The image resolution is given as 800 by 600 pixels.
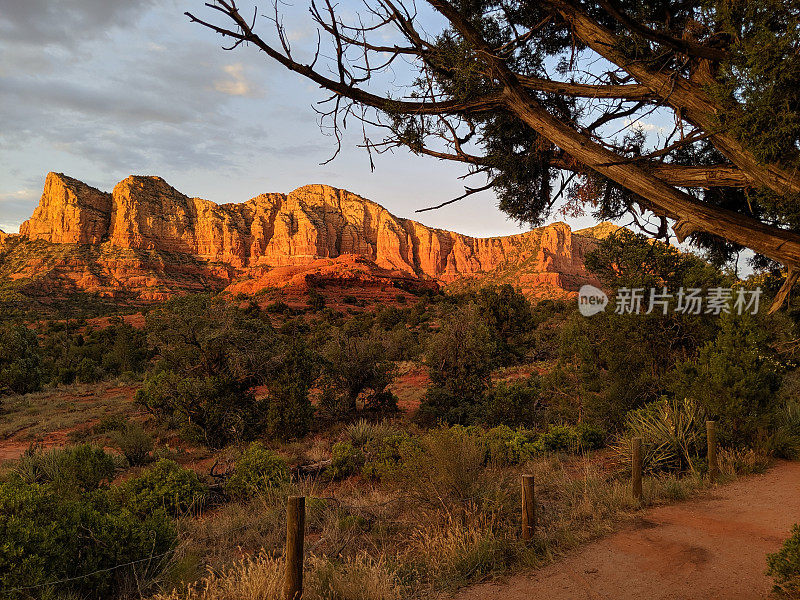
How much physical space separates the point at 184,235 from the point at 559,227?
9234 cm

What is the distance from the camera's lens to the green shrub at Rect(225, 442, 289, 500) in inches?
322

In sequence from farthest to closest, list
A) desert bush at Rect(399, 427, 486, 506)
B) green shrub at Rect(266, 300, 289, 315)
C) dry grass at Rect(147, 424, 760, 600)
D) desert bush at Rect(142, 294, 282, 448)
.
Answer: green shrub at Rect(266, 300, 289, 315) → desert bush at Rect(142, 294, 282, 448) → desert bush at Rect(399, 427, 486, 506) → dry grass at Rect(147, 424, 760, 600)

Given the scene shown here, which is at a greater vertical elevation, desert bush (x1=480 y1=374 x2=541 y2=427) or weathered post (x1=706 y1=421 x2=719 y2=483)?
weathered post (x1=706 y1=421 x2=719 y2=483)

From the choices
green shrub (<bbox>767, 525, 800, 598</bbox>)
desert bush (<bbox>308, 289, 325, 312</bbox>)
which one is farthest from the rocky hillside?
green shrub (<bbox>767, 525, 800, 598</bbox>)

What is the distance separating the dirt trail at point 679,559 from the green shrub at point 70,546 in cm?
311

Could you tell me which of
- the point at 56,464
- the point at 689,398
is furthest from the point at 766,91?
the point at 56,464

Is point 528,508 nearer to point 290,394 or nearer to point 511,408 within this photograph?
point 511,408

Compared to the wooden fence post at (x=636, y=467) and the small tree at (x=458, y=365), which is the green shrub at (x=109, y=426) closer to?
the small tree at (x=458, y=365)

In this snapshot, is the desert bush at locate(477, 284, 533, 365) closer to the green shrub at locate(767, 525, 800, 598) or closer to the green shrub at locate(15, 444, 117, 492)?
the green shrub at locate(15, 444, 117, 492)

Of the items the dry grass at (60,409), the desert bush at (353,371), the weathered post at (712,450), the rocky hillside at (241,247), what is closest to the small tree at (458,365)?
the desert bush at (353,371)

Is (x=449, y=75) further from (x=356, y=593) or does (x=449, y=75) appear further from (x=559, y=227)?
(x=559, y=227)

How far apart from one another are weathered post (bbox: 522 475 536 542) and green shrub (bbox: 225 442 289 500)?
4793 millimetres

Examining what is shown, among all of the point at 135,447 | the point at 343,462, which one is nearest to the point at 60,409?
the point at 135,447

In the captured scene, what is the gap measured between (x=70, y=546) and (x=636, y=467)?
23.0 feet
